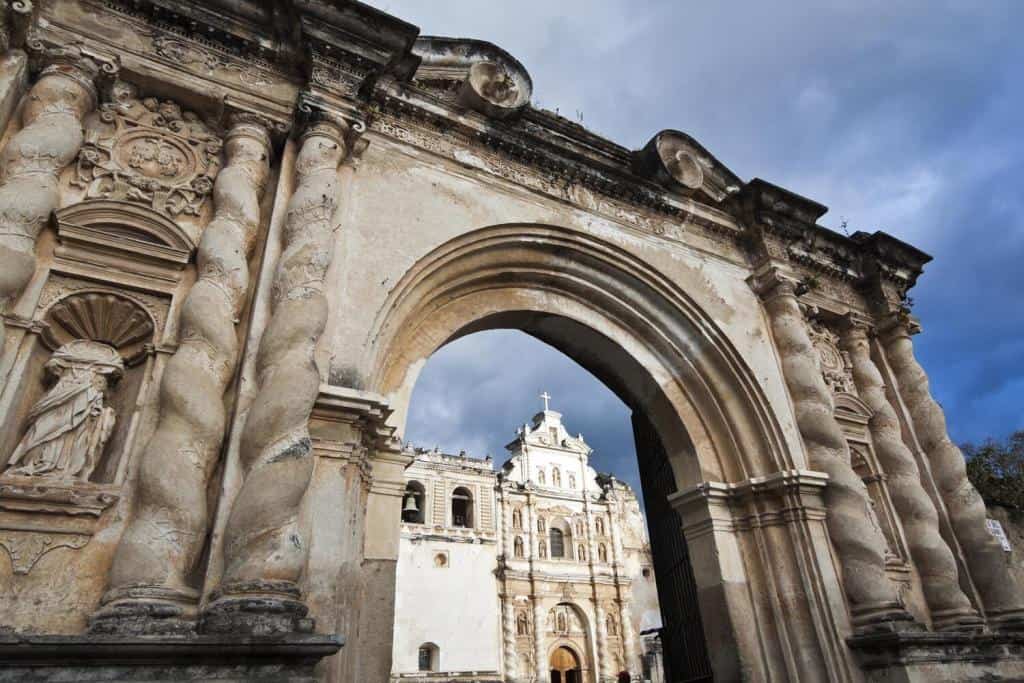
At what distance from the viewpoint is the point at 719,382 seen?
671 centimetres

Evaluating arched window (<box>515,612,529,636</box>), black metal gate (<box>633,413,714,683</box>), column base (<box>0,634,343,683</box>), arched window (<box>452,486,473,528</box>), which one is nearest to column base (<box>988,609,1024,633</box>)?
black metal gate (<box>633,413,714,683</box>)

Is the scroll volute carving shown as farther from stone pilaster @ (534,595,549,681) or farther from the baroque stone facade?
stone pilaster @ (534,595,549,681)

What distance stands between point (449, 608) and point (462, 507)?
15.6 ft

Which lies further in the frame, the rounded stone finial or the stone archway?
the rounded stone finial

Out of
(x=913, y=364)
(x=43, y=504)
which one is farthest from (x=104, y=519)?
(x=913, y=364)

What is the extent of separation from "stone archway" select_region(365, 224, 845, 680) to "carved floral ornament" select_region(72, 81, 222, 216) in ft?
5.80

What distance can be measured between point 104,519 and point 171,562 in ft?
1.93

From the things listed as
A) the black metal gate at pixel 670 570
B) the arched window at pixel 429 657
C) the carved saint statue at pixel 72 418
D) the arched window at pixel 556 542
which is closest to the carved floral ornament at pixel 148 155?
the carved saint statue at pixel 72 418

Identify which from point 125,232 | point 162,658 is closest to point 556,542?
point 125,232

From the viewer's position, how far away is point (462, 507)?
2961cm

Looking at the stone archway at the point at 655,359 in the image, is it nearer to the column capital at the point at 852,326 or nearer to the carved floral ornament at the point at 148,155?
the carved floral ornament at the point at 148,155

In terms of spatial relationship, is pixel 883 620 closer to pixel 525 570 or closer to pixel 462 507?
pixel 462 507

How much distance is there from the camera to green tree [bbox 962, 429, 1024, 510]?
8.98 metres

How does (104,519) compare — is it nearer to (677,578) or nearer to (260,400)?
(260,400)
